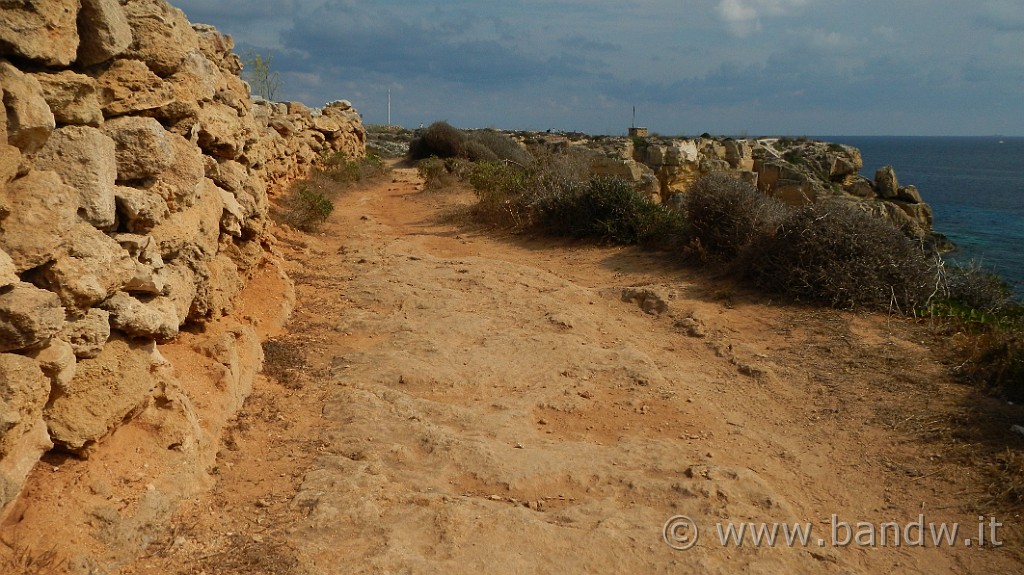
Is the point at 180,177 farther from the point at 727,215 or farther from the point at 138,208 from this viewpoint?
the point at 727,215

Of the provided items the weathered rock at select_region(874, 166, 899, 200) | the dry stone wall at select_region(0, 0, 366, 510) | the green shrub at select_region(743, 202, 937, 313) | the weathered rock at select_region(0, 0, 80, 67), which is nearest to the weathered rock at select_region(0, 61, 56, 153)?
the dry stone wall at select_region(0, 0, 366, 510)

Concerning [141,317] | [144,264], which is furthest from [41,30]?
[141,317]

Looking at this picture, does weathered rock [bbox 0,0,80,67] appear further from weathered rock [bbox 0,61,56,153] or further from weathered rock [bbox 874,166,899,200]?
weathered rock [bbox 874,166,899,200]

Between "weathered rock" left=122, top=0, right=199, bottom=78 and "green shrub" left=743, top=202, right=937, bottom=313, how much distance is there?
5.67 metres

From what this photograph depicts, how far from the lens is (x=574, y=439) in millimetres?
4441

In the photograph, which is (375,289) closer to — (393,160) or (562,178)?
(562,178)

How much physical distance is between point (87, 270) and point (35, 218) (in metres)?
0.29

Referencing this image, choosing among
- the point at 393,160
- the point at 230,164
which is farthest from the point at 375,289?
the point at 393,160

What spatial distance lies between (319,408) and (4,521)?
2.06 meters

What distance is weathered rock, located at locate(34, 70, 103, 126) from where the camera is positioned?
3260 millimetres

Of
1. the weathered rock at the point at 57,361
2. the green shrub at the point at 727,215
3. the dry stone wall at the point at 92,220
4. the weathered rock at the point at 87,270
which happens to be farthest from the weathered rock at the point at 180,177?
the green shrub at the point at 727,215

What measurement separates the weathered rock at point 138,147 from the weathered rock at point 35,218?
84 centimetres

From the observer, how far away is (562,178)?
11.4m

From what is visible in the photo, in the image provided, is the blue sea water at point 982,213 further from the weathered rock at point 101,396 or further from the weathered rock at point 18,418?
the weathered rock at point 18,418
